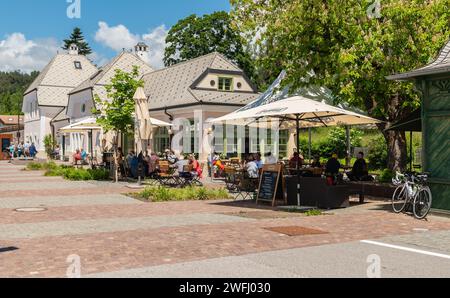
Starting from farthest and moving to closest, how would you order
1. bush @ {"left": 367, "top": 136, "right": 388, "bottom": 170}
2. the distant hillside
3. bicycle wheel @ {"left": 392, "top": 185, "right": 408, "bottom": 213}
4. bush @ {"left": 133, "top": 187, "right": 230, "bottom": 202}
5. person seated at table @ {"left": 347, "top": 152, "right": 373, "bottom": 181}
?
the distant hillside < bush @ {"left": 367, "top": 136, "right": 388, "bottom": 170} < person seated at table @ {"left": 347, "top": 152, "right": 373, "bottom": 181} < bush @ {"left": 133, "top": 187, "right": 230, "bottom": 202} < bicycle wheel @ {"left": 392, "top": 185, "right": 408, "bottom": 213}

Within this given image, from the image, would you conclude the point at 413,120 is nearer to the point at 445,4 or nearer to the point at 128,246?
the point at 445,4

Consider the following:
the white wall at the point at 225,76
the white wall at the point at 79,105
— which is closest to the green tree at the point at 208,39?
the white wall at the point at 79,105

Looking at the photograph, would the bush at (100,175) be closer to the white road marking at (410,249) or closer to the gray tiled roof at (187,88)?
the gray tiled roof at (187,88)

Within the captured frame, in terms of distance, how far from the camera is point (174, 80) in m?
37.4

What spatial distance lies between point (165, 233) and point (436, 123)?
285 inches

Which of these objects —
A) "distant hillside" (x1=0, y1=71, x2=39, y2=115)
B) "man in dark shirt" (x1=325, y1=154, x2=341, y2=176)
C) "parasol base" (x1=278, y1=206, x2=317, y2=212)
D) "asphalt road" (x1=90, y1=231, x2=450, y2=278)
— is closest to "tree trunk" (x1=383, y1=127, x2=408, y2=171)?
"man in dark shirt" (x1=325, y1=154, x2=341, y2=176)

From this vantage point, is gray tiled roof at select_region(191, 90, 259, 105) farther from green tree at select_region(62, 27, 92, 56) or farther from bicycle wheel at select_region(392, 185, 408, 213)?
green tree at select_region(62, 27, 92, 56)

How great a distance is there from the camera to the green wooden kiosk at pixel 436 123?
1234 cm

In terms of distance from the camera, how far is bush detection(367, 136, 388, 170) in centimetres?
3053

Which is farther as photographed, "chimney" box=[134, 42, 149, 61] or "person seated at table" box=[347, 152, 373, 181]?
"chimney" box=[134, 42, 149, 61]

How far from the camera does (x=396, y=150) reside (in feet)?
60.2

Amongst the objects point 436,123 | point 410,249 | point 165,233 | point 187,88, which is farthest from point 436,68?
point 187,88

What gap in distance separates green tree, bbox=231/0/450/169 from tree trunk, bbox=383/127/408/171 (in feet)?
1.86
